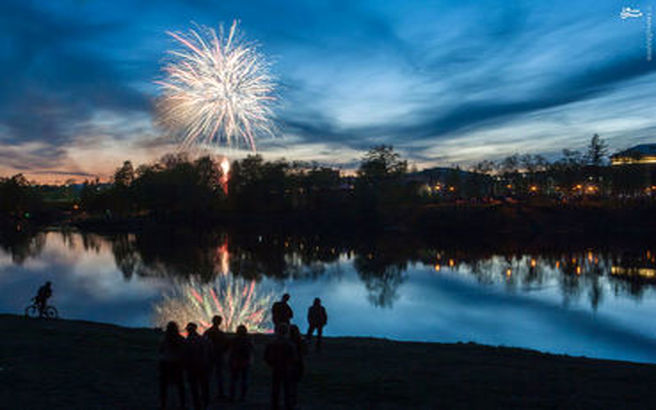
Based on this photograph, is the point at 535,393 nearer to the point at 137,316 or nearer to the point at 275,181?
the point at 137,316

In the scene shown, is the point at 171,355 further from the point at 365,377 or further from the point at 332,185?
the point at 332,185

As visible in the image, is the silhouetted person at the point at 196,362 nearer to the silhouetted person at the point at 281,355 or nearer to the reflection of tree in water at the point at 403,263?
the silhouetted person at the point at 281,355

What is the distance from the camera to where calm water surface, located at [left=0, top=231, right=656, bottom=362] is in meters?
26.7

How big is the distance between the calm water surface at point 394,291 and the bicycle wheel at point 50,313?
10.8 feet

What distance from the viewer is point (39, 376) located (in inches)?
502

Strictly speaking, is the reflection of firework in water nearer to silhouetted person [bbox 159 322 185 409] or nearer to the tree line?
silhouetted person [bbox 159 322 185 409]

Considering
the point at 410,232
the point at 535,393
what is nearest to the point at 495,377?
the point at 535,393

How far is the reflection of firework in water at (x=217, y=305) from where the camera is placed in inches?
1073

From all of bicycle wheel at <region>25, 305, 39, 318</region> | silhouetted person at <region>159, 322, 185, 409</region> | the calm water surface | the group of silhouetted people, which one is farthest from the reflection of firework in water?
silhouetted person at <region>159, 322, 185, 409</region>

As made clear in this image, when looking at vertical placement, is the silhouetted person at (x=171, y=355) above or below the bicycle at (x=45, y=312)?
above

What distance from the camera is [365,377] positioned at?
44.9 feet

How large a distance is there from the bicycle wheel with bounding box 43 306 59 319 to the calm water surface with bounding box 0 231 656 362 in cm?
330

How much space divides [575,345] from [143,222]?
5406 inches

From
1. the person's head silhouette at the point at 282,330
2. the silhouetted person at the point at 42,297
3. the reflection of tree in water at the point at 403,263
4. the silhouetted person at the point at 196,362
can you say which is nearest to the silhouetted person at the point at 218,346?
the silhouetted person at the point at 196,362
